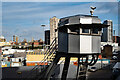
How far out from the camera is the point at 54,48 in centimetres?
557

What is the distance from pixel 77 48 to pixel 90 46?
441 millimetres

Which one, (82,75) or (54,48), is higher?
(54,48)

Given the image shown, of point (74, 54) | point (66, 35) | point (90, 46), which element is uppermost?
point (66, 35)

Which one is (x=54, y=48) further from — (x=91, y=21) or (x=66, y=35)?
(x=91, y=21)

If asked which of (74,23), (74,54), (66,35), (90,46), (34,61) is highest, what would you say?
(74,23)

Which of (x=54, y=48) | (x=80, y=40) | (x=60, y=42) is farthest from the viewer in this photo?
(x=54, y=48)

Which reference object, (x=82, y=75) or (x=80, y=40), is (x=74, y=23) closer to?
(x=80, y=40)

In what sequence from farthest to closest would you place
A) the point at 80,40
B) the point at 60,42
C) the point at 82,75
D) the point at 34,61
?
the point at 34,61 → the point at 82,75 → the point at 60,42 → the point at 80,40

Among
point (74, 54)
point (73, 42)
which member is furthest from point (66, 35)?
point (74, 54)

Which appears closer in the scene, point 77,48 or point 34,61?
point 77,48

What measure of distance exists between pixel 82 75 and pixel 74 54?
386cm

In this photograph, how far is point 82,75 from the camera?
7.45m

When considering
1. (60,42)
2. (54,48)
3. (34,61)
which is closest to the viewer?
(60,42)

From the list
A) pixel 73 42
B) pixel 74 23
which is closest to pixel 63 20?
pixel 74 23
